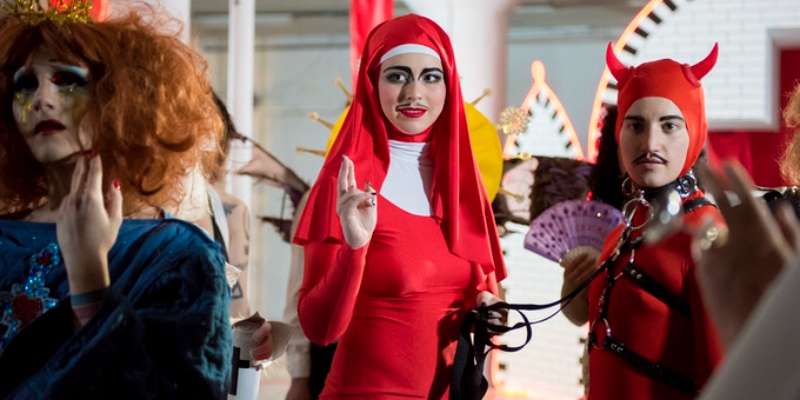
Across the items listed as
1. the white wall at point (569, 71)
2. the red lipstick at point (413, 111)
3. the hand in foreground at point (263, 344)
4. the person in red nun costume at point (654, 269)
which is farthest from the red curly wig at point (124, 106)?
the white wall at point (569, 71)

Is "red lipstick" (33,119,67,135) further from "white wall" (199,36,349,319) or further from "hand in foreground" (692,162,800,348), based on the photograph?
"white wall" (199,36,349,319)

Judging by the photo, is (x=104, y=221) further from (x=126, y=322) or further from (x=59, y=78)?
(x=59, y=78)

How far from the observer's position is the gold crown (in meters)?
2.13

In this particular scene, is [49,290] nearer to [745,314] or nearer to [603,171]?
[745,314]

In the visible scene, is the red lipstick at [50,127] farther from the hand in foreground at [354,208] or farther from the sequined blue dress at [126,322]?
the hand in foreground at [354,208]

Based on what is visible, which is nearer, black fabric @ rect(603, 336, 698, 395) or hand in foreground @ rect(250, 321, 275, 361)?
black fabric @ rect(603, 336, 698, 395)

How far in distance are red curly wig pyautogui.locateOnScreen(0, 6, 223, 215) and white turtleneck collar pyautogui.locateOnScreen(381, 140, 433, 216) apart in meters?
0.69

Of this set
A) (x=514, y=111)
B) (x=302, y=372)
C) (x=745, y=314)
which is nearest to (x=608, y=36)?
(x=514, y=111)

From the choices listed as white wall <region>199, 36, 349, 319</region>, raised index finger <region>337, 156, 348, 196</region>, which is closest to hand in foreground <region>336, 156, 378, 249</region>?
raised index finger <region>337, 156, 348, 196</region>

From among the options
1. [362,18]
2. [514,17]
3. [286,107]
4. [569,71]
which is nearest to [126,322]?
[362,18]

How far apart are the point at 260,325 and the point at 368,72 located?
0.75 m

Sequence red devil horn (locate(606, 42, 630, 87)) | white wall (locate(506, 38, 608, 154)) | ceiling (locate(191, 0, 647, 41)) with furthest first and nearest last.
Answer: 1. white wall (locate(506, 38, 608, 154))
2. ceiling (locate(191, 0, 647, 41))
3. red devil horn (locate(606, 42, 630, 87))

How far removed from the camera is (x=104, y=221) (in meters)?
1.90

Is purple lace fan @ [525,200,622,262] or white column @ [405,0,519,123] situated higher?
white column @ [405,0,519,123]
